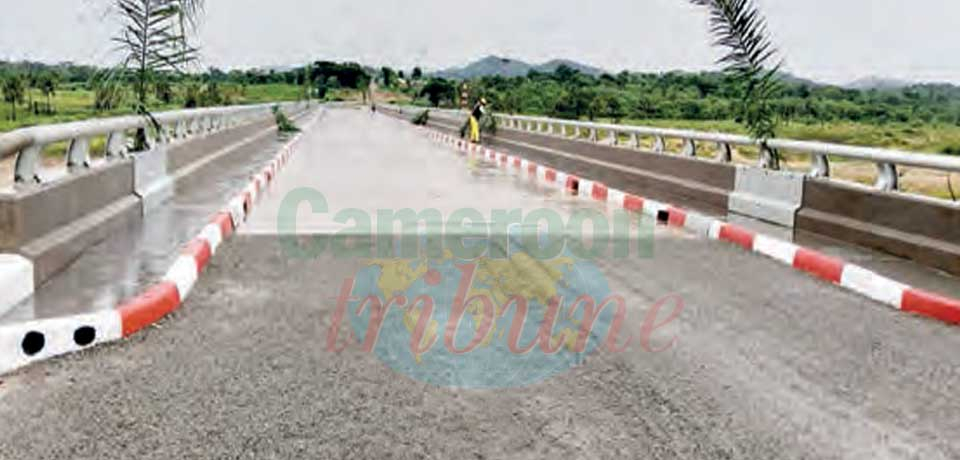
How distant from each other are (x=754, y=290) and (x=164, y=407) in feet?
15.4

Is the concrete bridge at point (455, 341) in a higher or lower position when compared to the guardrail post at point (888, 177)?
lower

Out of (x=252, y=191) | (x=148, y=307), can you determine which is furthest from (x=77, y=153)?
(x=252, y=191)

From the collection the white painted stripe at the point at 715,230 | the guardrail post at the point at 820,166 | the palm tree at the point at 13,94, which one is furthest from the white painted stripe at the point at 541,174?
the palm tree at the point at 13,94

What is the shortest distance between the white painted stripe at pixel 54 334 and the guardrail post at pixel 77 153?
3.33 meters

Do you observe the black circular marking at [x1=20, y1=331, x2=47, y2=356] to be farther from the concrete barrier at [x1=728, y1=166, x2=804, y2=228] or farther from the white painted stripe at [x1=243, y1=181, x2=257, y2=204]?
the concrete barrier at [x1=728, y1=166, x2=804, y2=228]

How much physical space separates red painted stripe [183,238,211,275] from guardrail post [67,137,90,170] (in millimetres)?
1266

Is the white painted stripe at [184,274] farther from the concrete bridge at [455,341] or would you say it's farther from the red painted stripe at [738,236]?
the red painted stripe at [738,236]

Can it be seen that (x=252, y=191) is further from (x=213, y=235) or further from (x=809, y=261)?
Answer: (x=809, y=261)

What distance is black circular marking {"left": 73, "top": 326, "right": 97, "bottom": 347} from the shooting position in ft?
17.5

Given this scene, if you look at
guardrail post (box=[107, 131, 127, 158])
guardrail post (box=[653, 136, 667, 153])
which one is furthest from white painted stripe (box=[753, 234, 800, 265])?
guardrail post (box=[653, 136, 667, 153])

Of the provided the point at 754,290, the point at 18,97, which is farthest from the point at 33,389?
the point at 18,97

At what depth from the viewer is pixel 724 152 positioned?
13625mm

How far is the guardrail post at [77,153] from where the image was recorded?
8461mm

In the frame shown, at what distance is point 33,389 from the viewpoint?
4570 millimetres
